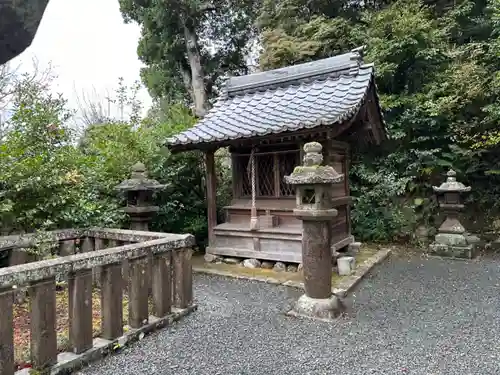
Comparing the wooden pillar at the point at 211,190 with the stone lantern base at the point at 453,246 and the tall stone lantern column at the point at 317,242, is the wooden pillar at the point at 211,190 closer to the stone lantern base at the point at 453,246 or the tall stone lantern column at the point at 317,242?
the tall stone lantern column at the point at 317,242

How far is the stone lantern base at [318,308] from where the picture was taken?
3920 mm

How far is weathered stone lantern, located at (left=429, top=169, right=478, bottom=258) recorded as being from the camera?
7.14 meters

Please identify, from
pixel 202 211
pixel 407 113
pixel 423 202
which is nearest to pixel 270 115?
pixel 202 211

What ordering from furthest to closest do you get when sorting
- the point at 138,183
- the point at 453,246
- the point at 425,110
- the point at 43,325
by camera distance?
the point at 425,110 → the point at 453,246 → the point at 138,183 → the point at 43,325

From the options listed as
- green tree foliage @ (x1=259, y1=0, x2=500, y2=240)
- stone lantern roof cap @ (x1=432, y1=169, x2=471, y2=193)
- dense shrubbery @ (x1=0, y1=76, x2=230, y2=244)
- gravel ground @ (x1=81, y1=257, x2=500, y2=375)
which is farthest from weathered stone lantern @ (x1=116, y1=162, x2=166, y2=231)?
stone lantern roof cap @ (x1=432, y1=169, x2=471, y2=193)

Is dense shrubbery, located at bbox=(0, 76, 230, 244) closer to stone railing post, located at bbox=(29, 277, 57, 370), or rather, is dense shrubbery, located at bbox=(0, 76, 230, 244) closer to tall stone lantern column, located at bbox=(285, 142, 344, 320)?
stone railing post, located at bbox=(29, 277, 57, 370)

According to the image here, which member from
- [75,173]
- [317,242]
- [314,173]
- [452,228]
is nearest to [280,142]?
[314,173]

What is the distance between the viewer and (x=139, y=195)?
18.2ft

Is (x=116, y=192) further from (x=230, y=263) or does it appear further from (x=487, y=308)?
(x=487, y=308)

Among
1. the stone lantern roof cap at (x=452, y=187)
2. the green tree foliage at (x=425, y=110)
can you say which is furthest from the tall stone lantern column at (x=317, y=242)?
the green tree foliage at (x=425, y=110)

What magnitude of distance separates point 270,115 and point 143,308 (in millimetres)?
4393

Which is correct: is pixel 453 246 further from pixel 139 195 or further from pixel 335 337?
pixel 139 195

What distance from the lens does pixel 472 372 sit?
2.75 meters

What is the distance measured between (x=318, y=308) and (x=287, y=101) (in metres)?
4.45
